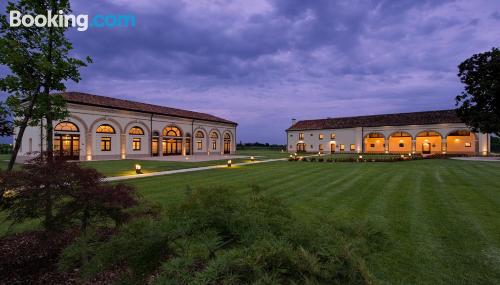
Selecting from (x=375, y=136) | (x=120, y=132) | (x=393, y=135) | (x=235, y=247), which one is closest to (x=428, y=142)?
(x=393, y=135)

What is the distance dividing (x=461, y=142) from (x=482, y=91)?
788 inches

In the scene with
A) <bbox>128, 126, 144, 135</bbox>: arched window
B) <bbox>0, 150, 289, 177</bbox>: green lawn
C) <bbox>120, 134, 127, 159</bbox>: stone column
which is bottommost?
<bbox>0, 150, 289, 177</bbox>: green lawn

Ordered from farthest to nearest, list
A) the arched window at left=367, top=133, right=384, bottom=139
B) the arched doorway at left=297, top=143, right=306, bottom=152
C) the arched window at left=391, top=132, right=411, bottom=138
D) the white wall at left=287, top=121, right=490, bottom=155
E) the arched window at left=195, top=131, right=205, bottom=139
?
the arched doorway at left=297, top=143, right=306, bottom=152, the arched window at left=367, top=133, right=384, bottom=139, the arched window at left=391, top=132, right=411, bottom=138, the arched window at left=195, top=131, right=205, bottom=139, the white wall at left=287, top=121, right=490, bottom=155

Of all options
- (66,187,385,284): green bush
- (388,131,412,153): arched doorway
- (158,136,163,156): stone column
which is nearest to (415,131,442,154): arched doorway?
(388,131,412,153): arched doorway

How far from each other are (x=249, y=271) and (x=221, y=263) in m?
0.24

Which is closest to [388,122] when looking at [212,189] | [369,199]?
[369,199]

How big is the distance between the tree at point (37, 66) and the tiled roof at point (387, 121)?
172 feet

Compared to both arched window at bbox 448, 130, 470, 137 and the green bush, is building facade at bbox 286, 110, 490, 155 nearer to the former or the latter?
arched window at bbox 448, 130, 470, 137

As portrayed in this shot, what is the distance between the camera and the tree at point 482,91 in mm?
26719

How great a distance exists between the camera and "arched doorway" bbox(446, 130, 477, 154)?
4188 centimetres

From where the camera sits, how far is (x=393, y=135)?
159 feet

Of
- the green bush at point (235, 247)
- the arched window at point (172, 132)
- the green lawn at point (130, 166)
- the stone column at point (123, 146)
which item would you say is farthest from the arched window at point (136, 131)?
the green bush at point (235, 247)

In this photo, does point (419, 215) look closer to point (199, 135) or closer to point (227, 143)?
point (199, 135)

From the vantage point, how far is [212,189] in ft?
12.6
